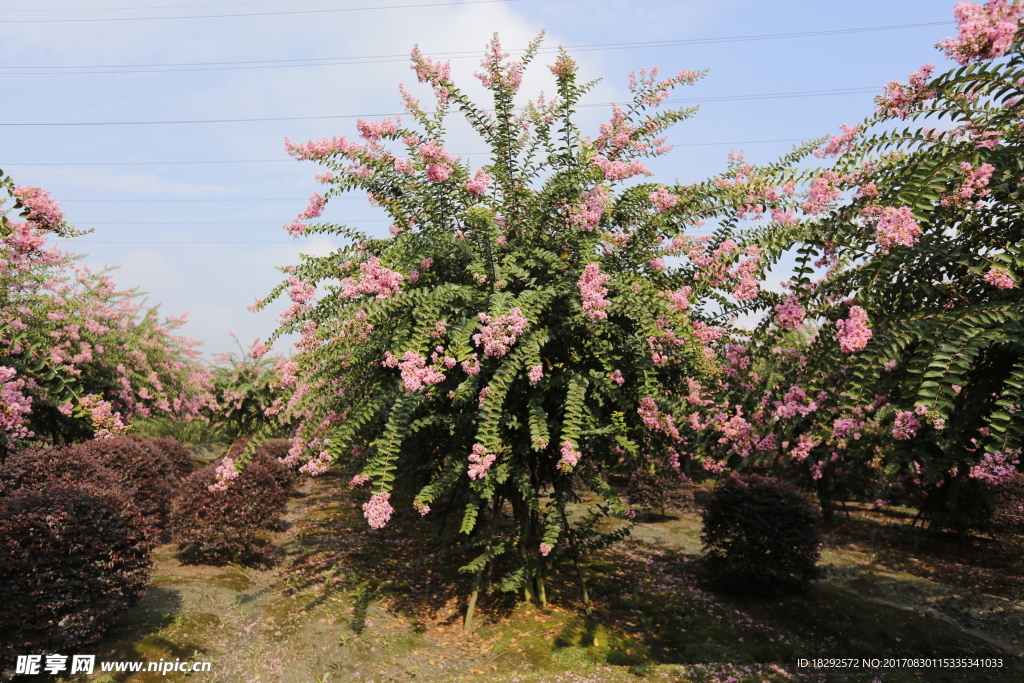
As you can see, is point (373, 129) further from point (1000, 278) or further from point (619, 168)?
point (1000, 278)

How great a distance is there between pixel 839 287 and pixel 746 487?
5.36 m

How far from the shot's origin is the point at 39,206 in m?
5.75

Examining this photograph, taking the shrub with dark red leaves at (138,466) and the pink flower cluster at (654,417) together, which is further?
the shrub with dark red leaves at (138,466)

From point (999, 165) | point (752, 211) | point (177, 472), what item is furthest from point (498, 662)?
point (177, 472)

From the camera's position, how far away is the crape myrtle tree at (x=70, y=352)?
6000 millimetres

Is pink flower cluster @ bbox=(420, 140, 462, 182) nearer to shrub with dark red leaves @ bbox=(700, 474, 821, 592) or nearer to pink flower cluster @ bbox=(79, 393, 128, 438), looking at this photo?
pink flower cluster @ bbox=(79, 393, 128, 438)

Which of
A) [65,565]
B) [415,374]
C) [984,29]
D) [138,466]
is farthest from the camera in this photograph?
[138,466]

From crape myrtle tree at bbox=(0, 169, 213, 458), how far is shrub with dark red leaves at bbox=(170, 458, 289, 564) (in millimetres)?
1903

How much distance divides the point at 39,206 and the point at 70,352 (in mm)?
9012

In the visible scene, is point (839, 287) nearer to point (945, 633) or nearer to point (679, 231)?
point (679, 231)

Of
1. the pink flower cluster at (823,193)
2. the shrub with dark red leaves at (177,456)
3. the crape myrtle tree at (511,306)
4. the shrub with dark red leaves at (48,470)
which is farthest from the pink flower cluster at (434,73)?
the shrub with dark red leaves at (177,456)

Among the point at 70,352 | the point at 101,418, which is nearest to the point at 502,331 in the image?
the point at 101,418

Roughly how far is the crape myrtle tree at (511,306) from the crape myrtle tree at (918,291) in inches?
30.0

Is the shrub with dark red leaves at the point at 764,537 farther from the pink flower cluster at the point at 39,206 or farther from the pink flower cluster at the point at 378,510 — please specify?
the pink flower cluster at the point at 39,206
